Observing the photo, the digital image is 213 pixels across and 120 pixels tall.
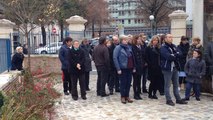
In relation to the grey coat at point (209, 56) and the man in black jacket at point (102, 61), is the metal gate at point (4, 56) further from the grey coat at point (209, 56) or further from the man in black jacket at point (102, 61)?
the grey coat at point (209, 56)

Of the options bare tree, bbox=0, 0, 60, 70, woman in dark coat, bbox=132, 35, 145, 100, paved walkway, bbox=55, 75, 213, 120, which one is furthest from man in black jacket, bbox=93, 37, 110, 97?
bare tree, bbox=0, 0, 60, 70

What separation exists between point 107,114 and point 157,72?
2.61 metres

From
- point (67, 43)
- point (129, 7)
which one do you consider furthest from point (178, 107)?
point (129, 7)

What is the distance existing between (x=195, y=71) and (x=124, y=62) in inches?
82.1

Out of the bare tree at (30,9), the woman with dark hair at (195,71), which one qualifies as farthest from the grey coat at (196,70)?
the bare tree at (30,9)

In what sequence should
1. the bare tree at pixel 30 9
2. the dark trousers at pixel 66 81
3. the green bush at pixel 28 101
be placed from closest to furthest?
1. the green bush at pixel 28 101
2. the dark trousers at pixel 66 81
3. the bare tree at pixel 30 9

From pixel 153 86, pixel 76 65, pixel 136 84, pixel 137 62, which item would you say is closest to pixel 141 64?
pixel 137 62

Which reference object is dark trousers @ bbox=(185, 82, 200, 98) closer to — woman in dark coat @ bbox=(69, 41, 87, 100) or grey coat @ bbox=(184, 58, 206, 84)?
grey coat @ bbox=(184, 58, 206, 84)

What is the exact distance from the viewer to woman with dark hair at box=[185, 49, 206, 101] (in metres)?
10.3

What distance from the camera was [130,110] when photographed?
9.24 meters

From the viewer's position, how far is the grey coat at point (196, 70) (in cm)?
1030

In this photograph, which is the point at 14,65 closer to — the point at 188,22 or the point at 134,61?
the point at 134,61

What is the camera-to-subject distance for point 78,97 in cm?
1126

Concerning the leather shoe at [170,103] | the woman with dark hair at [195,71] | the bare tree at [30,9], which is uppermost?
the bare tree at [30,9]
